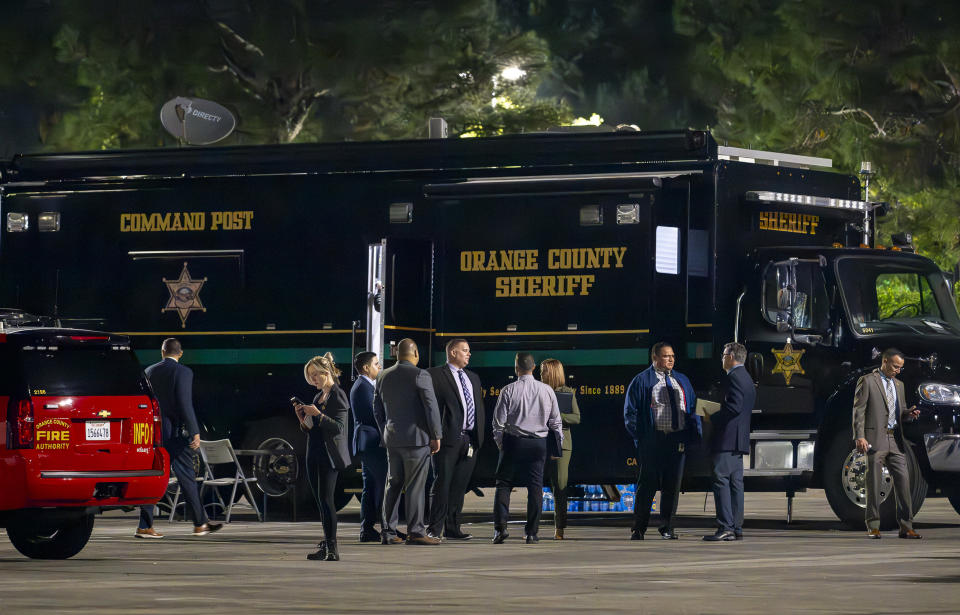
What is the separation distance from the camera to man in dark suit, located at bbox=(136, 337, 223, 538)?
61.6 feet

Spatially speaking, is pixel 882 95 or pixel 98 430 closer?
pixel 98 430

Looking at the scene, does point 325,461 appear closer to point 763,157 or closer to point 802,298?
point 802,298

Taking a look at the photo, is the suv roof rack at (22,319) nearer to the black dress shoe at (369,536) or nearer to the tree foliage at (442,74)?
the black dress shoe at (369,536)

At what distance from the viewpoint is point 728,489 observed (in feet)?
60.1

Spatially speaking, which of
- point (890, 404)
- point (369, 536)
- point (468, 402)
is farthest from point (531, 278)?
point (890, 404)

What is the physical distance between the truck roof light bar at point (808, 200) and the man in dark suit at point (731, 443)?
1.91 meters

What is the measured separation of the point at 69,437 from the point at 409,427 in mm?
3132

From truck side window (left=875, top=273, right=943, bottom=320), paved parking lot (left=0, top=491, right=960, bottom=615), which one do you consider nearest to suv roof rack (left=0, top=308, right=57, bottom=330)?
paved parking lot (left=0, top=491, right=960, bottom=615)

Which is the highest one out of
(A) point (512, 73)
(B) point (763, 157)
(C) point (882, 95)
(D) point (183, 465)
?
(A) point (512, 73)

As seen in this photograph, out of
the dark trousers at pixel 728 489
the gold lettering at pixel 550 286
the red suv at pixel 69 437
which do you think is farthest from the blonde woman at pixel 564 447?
the red suv at pixel 69 437

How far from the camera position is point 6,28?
4128 centimetres

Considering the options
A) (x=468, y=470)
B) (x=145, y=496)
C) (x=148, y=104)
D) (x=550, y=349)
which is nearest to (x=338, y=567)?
(x=145, y=496)

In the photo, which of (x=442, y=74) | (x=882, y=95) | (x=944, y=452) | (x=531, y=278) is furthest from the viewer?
(x=442, y=74)

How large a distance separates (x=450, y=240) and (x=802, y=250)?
132 inches
